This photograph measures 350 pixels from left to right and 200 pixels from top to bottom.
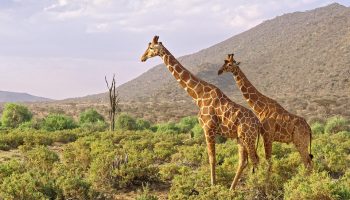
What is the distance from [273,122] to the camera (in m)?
9.55

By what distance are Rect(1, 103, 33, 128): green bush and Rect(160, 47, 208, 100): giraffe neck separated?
88.4ft

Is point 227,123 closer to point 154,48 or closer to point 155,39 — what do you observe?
point 154,48

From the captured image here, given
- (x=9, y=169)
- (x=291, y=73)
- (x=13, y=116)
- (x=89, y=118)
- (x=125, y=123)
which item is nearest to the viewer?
(x=9, y=169)

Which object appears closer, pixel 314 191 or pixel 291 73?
pixel 314 191

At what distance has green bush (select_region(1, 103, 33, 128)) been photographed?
34.0 m

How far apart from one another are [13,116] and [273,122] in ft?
95.3

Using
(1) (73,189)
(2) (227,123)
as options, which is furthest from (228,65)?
(1) (73,189)

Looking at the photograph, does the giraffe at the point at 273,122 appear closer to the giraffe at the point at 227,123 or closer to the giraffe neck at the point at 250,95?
the giraffe neck at the point at 250,95

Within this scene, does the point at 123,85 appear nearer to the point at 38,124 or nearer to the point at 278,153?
the point at 38,124

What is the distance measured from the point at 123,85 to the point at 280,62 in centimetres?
5855

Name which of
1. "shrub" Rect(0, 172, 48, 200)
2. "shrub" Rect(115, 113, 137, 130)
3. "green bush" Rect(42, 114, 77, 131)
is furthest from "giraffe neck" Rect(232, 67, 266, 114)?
"shrub" Rect(115, 113, 137, 130)

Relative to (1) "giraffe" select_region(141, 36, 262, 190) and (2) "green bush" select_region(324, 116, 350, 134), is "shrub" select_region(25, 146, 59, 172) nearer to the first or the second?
(1) "giraffe" select_region(141, 36, 262, 190)

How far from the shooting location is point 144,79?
4894 inches

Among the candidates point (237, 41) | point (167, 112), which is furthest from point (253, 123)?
point (237, 41)
